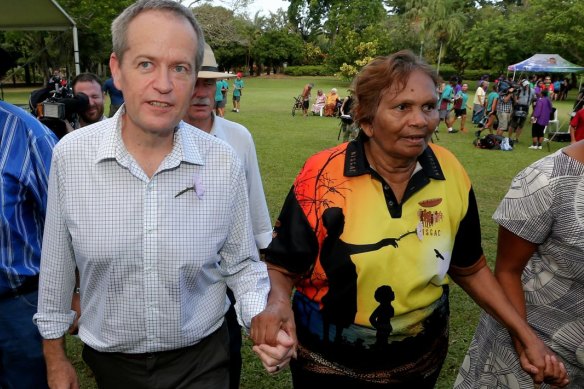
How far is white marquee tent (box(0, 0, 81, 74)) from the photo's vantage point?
695 centimetres

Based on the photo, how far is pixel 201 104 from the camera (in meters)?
2.81

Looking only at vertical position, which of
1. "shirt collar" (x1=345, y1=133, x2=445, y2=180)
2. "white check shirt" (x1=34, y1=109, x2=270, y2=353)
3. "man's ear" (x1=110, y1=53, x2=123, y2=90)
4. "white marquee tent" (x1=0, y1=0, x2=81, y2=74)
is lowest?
"white check shirt" (x1=34, y1=109, x2=270, y2=353)

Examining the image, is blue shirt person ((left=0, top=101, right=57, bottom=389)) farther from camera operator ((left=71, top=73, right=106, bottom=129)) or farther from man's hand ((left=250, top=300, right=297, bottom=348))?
camera operator ((left=71, top=73, right=106, bottom=129))

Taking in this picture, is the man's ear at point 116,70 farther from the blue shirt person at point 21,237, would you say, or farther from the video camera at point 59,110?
the video camera at point 59,110

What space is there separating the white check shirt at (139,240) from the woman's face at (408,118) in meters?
0.60

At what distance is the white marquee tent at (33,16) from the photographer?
6.95 m

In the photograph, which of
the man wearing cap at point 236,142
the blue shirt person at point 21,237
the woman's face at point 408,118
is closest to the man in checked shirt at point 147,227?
the blue shirt person at point 21,237

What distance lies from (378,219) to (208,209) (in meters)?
0.62

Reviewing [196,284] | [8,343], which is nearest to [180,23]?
[196,284]

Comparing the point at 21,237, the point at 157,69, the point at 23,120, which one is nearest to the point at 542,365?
the point at 157,69

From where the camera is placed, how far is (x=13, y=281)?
1.91 metres

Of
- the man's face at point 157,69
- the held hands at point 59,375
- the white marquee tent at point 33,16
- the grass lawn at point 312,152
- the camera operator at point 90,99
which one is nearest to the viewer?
the man's face at point 157,69

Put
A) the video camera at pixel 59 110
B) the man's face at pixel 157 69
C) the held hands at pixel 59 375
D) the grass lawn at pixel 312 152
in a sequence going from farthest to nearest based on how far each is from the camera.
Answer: the video camera at pixel 59 110 < the grass lawn at pixel 312 152 < the held hands at pixel 59 375 < the man's face at pixel 157 69

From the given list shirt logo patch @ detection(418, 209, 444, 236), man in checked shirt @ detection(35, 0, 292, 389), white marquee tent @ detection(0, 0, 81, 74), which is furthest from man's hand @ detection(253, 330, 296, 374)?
white marquee tent @ detection(0, 0, 81, 74)
